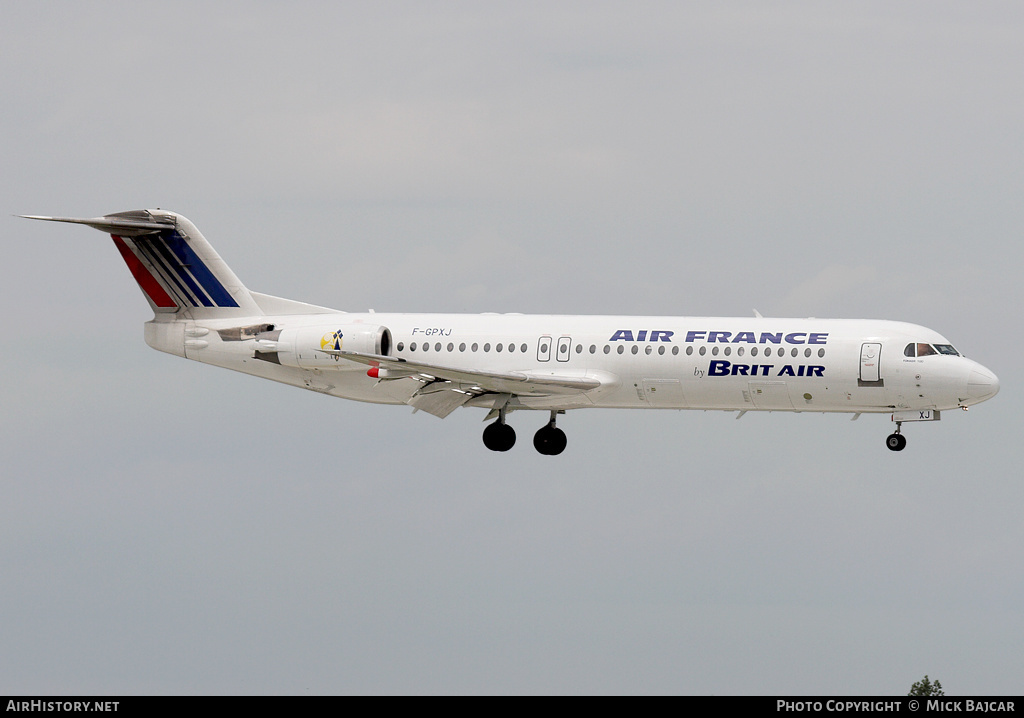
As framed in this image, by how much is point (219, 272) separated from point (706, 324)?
14592mm

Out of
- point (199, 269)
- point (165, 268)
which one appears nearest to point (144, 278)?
point (165, 268)

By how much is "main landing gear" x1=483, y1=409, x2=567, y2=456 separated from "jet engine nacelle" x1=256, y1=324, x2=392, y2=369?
372 cm

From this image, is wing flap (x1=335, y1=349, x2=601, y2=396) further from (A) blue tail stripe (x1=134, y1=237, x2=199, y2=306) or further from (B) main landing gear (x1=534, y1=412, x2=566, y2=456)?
(A) blue tail stripe (x1=134, y1=237, x2=199, y2=306)

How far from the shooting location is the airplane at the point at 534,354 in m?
40.1

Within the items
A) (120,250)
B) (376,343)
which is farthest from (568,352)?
(120,250)

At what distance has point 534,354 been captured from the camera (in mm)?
42594

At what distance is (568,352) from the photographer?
42.2 m

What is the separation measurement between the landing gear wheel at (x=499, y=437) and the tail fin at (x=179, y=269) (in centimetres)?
797

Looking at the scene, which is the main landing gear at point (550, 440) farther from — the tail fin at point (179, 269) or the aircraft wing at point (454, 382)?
the tail fin at point (179, 269)

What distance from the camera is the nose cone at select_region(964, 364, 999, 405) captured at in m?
39.6

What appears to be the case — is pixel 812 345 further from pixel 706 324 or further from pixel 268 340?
pixel 268 340

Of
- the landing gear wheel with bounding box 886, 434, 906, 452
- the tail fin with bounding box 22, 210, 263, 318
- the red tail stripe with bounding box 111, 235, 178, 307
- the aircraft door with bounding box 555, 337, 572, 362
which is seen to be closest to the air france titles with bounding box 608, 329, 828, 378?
the landing gear wheel with bounding box 886, 434, 906, 452

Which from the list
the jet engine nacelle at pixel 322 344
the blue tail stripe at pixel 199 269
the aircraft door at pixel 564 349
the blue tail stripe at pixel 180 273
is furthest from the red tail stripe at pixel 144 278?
the aircraft door at pixel 564 349

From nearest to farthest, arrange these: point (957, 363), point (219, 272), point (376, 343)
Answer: point (957, 363)
point (376, 343)
point (219, 272)
